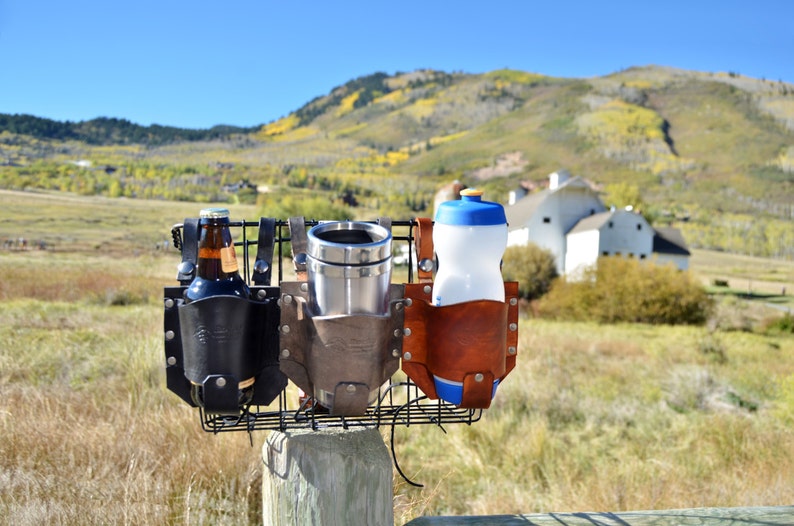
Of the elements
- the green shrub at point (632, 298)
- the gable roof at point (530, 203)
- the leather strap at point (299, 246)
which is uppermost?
the gable roof at point (530, 203)

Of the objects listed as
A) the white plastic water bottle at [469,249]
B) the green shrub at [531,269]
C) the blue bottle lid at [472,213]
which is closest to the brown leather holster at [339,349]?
the white plastic water bottle at [469,249]

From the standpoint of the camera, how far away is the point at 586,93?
182 meters

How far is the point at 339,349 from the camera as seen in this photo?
1348mm

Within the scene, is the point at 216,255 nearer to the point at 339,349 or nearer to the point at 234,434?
the point at 339,349

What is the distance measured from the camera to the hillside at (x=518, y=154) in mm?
27839

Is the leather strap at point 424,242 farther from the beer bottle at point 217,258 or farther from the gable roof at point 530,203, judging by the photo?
the gable roof at point 530,203

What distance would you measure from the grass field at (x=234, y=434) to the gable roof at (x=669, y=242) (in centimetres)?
3137

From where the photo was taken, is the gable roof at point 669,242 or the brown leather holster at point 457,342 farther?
the gable roof at point 669,242

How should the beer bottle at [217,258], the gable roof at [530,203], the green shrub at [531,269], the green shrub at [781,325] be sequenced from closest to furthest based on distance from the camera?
the beer bottle at [217,258] < the green shrub at [781,325] < the green shrub at [531,269] < the gable roof at [530,203]

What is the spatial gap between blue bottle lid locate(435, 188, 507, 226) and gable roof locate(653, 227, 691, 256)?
1667 inches

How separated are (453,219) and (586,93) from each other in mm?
198674

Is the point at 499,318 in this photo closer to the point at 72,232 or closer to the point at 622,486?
the point at 622,486

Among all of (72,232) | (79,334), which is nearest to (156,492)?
(79,334)

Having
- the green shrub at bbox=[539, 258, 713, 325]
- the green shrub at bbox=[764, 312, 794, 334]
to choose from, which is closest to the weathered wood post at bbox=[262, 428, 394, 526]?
the green shrub at bbox=[539, 258, 713, 325]
